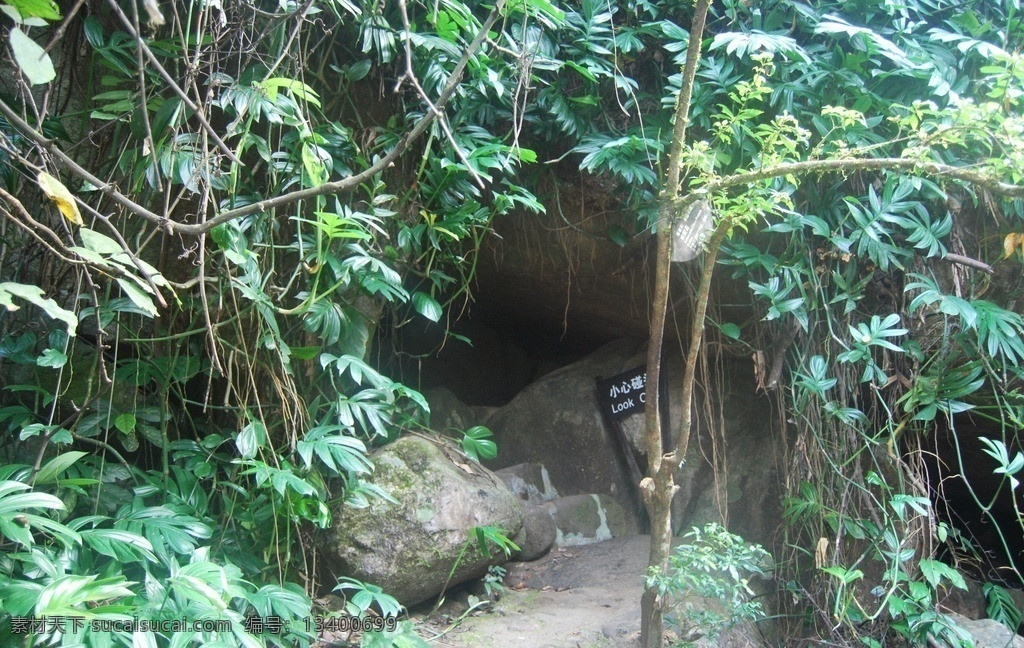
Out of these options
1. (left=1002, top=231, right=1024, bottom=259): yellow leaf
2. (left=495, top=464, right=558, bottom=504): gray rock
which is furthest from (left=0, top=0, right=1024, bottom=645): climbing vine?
(left=495, top=464, right=558, bottom=504): gray rock

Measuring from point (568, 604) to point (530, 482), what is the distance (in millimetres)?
1032

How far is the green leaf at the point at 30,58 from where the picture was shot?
3.79 feet

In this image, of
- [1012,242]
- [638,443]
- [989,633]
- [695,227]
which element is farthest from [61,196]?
[989,633]

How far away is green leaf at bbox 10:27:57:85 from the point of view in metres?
1.16

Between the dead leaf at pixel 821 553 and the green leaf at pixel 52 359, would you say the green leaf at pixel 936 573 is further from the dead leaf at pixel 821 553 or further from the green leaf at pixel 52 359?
the green leaf at pixel 52 359

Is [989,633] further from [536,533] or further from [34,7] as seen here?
[34,7]

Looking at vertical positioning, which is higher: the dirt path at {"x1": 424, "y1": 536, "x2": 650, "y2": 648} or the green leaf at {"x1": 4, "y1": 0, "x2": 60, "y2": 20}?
the green leaf at {"x1": 4, "y1": 0, "x2": 60, "y2": 20}

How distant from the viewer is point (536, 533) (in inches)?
130

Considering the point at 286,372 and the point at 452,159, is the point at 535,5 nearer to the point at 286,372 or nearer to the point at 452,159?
the point at 452,159

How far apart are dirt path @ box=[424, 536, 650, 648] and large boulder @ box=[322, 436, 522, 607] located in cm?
19

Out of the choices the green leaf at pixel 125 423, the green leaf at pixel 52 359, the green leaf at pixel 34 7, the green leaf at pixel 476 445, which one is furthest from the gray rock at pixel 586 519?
the green leaf at pixel 34 7

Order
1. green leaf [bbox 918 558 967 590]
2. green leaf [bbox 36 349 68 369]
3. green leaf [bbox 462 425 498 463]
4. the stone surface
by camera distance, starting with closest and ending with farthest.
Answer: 1. green leaf [bbox 36 349 68 369]
2. green leaf [bbox 918 558 967 590]
3. green leaf [bbox 462 425 498 463]
4. the stone surface

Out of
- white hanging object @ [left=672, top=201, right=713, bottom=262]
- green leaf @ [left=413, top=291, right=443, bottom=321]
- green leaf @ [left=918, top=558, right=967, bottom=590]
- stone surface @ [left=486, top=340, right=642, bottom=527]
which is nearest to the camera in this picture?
white hanging object @ [left=672, top=201, right=713, bottom=262]

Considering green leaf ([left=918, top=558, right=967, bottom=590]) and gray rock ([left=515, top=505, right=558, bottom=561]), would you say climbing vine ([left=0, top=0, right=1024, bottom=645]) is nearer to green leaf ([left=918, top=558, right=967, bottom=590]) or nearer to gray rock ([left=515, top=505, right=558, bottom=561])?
green leaf ([left=918, top=558, right=967, bottom=590])
